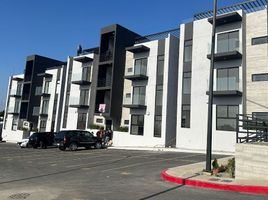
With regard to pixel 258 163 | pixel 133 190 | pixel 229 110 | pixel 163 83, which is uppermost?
pixel 163 83

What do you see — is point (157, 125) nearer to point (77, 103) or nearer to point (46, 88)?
point (77, 103)

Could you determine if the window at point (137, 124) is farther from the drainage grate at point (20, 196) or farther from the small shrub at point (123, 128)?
the drainage grate at point (20, 196)

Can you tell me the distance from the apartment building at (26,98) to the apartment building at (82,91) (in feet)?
38.1

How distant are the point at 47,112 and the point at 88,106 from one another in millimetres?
12613

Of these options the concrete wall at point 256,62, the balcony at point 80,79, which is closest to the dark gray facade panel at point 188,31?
the concrete wall at point 256,62

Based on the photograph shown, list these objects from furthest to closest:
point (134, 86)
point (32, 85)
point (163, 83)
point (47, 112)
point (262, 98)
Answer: point (32, 85)
point (47, 112)
point (134, 86)
point (163, 83)
point (262, 98)

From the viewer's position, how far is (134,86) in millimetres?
36688

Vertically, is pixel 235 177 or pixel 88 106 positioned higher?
pixel 88 106

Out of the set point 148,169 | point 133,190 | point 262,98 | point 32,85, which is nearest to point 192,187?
point 133,190

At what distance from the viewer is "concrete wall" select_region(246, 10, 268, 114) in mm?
26273

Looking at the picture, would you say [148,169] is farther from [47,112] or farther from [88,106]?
[47,112]

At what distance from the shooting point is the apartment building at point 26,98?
5544 centimetres

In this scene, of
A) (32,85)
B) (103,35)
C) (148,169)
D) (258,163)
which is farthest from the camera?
(32,85)

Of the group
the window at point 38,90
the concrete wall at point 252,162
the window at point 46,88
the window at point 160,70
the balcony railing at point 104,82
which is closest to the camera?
the concrete wall at point 252,162
